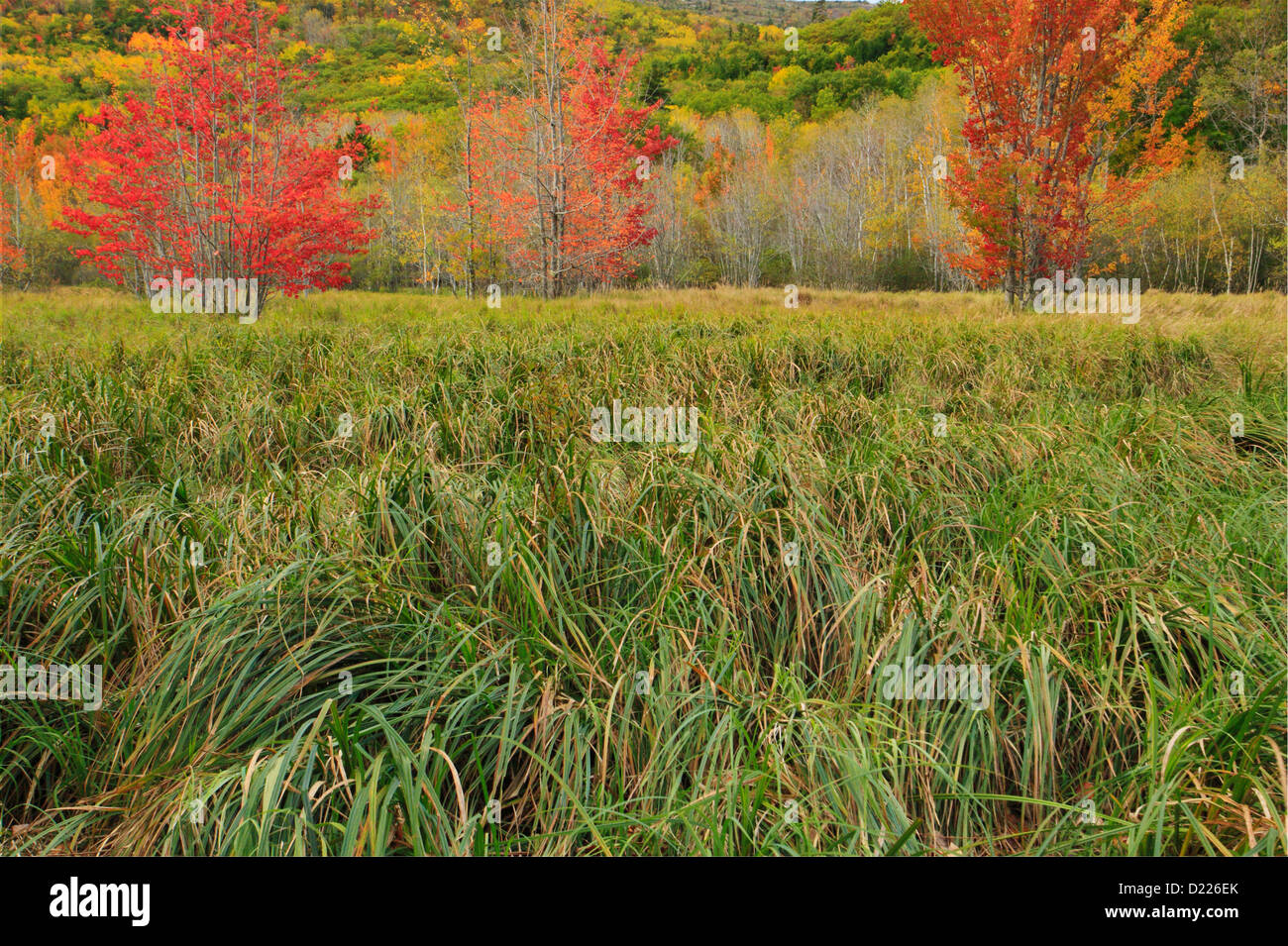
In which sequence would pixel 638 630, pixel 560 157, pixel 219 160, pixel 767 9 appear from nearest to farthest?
pixel 638 630, pixel 219 160, pixel 560 157, pixel 767 9

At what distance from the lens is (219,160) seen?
37.0ft

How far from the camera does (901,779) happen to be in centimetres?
193

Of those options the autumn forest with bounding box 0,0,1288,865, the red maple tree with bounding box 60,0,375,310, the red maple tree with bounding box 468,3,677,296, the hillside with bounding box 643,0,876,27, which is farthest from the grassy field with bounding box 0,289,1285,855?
the hillside with bounding box 643,0,876,27

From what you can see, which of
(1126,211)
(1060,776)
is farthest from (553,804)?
(1126,211)

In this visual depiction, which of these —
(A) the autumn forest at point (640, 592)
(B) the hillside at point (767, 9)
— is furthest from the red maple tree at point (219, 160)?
(B) the hillside at point (767, 9)

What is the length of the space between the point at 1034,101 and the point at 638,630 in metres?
12.1

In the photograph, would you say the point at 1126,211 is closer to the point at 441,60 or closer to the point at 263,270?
the point at 441,60

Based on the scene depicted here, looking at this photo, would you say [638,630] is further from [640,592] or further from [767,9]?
[767,9]

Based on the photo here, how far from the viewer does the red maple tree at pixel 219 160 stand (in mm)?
10477

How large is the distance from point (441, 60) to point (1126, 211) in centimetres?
1307

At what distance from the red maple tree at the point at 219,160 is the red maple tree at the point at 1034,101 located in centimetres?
966

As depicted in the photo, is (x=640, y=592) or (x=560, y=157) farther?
(x=560, y=157)

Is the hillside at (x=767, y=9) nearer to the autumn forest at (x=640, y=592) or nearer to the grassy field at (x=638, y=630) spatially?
the autumn forest at (x=640, y=592)

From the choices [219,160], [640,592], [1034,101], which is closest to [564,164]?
[219,160]
